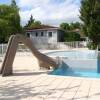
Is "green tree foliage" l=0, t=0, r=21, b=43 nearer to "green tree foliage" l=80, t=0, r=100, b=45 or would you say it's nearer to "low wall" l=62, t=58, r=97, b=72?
"green tree foliage" l=80, t=0, r=100, b=45

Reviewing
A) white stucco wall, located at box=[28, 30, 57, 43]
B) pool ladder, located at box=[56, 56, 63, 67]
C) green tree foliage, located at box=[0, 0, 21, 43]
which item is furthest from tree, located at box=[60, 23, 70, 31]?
pool ladder, located at box=[56, 56, 63, 67]

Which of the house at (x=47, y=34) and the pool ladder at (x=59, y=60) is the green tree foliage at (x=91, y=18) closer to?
the pool ladder at (x=59, y=60)

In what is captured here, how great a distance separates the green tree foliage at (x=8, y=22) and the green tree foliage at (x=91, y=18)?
53.9 feet

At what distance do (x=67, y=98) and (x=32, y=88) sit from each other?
1.71 metres

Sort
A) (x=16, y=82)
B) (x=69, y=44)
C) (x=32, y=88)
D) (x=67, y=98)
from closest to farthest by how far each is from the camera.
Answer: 1. (x=67, y=98)
2. (x=32, y=88)
3. (x=16, y=82)
4. (x=69, y=44)

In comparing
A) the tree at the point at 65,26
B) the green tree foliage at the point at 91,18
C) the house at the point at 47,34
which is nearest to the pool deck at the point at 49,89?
the green tree foliage at the point at 91,18

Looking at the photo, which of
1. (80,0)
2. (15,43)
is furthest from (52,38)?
(15,43)

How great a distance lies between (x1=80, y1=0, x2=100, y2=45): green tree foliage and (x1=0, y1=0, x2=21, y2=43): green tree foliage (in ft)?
53.9

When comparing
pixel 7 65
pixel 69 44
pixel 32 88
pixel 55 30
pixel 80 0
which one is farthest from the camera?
pixel 55 30

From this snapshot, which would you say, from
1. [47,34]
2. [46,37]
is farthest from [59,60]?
[47,34]

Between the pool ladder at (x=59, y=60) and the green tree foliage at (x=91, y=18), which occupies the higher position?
the green tree foliage at (x=91, y=18)

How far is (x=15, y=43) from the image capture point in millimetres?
11914

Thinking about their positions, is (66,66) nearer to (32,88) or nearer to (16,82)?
(16,82)

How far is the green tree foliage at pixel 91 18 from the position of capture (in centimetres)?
2342
